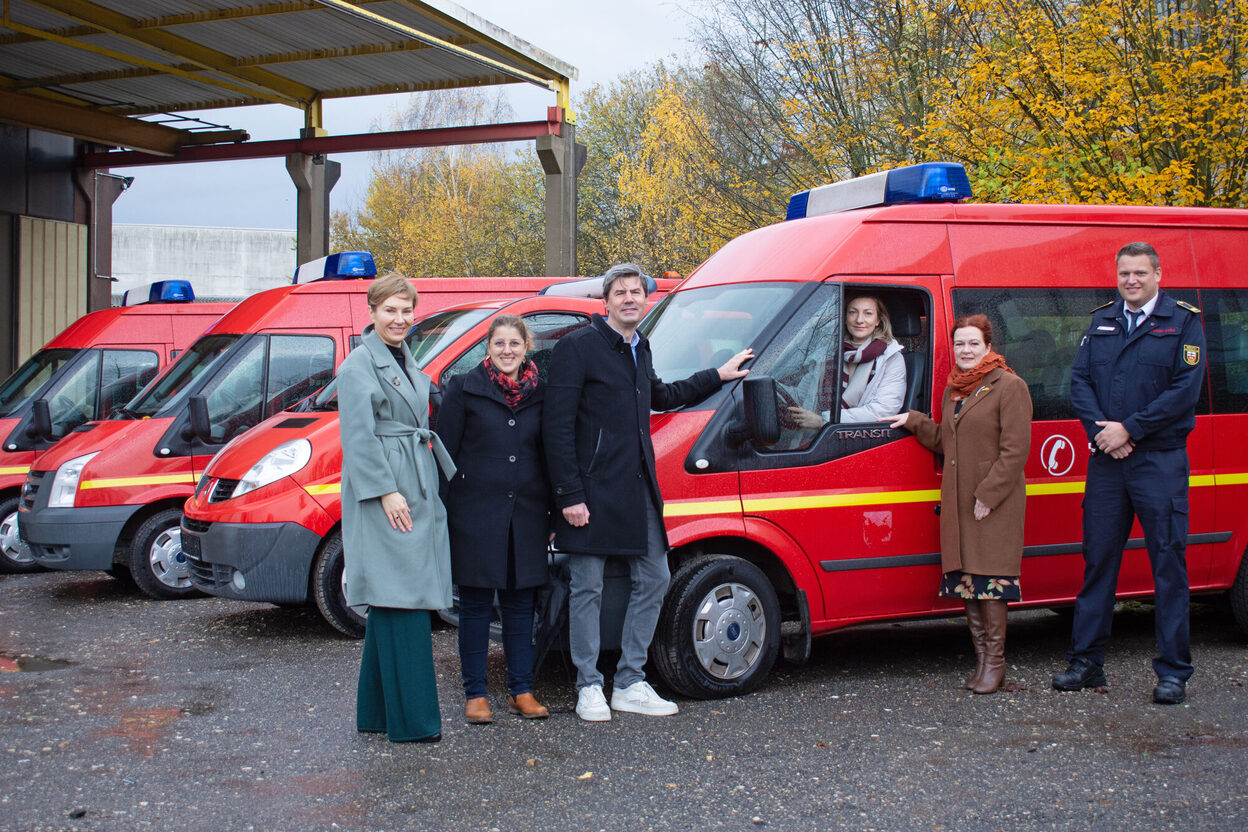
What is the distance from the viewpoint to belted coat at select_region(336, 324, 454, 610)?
4875 millimetres

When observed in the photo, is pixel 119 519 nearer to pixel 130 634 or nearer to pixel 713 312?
pixel 130 634

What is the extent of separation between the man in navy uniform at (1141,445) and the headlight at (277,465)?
13.6ft

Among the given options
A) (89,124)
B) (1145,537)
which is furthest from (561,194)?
(1145,537)

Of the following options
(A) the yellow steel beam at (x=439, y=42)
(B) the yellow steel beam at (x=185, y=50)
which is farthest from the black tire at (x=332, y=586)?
(B) the yellow steel beam at (x=185, y=50)

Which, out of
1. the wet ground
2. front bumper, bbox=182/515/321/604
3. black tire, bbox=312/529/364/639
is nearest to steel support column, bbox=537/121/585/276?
black tire, bbox=312/529/364/639

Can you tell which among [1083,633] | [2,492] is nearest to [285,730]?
[1083,633]

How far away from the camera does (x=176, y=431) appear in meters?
8.81

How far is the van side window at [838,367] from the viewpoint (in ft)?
18.8

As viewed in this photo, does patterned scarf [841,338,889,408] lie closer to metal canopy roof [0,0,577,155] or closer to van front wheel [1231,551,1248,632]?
van front wheel [1231,551,1248,632]

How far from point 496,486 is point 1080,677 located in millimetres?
2902

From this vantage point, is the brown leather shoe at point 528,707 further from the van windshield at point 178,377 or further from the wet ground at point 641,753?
the van windshield at point 178,377

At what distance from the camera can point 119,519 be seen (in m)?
8.64

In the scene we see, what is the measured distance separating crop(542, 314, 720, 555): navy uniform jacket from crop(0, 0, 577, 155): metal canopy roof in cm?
951

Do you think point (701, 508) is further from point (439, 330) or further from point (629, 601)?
point (439, 330)
